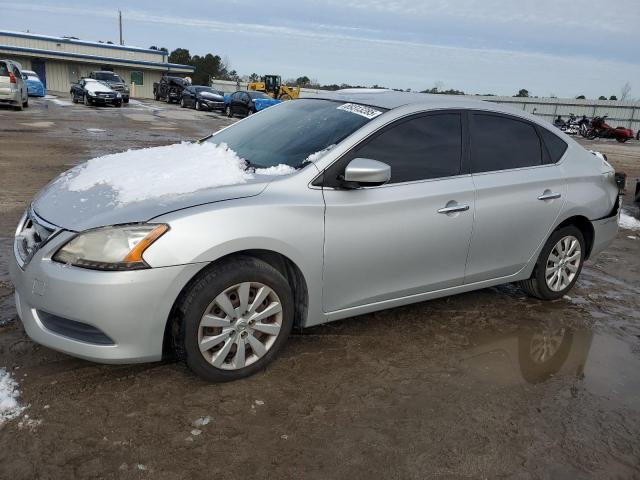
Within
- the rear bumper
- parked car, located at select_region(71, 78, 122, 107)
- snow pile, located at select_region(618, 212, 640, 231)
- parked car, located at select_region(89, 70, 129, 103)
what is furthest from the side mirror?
parked car, located at select_region(89, 70, 129, 103)

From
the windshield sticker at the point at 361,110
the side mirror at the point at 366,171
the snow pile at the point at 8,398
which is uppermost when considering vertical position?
the windshield sticker at the point at 361,110

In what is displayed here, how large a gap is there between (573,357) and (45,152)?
11.5 metres

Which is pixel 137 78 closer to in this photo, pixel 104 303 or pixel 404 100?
pixel 404 100

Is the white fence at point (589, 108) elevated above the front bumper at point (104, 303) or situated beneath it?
situated beneath

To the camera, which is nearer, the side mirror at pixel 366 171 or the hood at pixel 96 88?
the side mirror at pixel 366 171

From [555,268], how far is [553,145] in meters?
1.06

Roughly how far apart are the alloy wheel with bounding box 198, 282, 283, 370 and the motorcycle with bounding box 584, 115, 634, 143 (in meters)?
32.9

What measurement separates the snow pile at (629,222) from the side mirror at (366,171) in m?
6.41

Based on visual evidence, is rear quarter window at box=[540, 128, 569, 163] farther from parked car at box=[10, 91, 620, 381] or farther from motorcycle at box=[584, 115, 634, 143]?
motorcycle at box=[584, 115, 634, 143]

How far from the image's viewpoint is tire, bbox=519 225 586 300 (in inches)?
181

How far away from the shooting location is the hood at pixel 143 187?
2887 millimetres

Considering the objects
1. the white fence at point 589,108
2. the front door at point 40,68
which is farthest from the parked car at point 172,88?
the front door at point 40,68

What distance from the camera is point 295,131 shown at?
3.88 metres

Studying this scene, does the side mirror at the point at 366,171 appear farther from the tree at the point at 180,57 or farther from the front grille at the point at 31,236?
the tree at the point at 180,57
